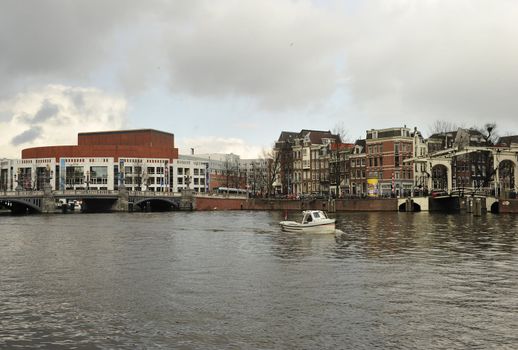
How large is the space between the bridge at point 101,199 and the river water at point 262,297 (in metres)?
80.0

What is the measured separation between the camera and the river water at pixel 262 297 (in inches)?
724

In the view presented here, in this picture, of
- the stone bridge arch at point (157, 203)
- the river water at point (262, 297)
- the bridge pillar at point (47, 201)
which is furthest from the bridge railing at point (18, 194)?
the river water at point (262, 297)

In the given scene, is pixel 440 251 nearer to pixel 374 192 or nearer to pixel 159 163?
pixel 374 192

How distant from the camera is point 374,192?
13100 cm

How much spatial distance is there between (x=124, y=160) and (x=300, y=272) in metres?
164

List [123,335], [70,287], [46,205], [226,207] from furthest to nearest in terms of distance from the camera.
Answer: [226,207] < [46,205] < [70,287] < [123,335]

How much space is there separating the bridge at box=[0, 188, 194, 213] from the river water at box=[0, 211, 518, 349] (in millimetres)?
80031

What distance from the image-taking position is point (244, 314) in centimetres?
2145

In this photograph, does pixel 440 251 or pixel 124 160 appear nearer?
pixel 440 251

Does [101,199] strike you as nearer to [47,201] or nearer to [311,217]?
[47,201]

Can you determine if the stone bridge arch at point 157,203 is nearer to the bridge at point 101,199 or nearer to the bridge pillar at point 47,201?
the bridge at point 101,199

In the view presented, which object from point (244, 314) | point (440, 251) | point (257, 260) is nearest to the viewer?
point (244, 314)

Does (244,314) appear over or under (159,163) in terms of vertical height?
under

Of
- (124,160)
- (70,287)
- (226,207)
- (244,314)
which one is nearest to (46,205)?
(226,207)
